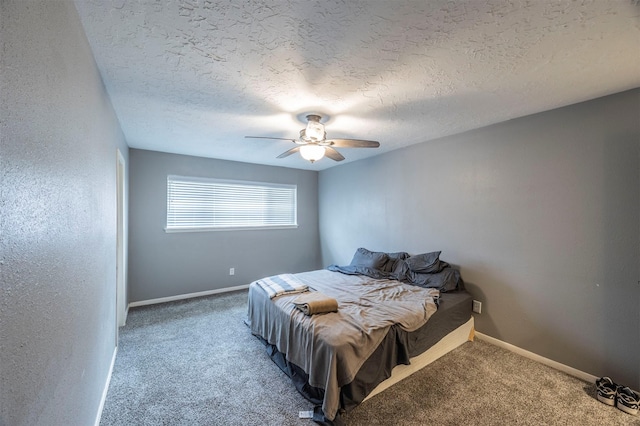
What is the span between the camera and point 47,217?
922 millimetres

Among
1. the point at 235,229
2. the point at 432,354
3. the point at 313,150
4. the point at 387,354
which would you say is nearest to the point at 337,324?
the point at 387,354

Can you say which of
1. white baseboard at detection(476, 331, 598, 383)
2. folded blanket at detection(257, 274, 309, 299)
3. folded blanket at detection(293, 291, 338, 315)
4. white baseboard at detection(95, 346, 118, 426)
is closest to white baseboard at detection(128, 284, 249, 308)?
white baseboard at detection(95, 346, 118, 426)

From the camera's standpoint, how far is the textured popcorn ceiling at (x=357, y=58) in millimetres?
1254

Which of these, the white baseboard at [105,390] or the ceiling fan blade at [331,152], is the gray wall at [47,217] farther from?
→ the ceiling fan blade at [331,152]

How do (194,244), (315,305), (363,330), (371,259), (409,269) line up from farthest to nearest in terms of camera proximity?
(194,244) → (371,259) → (409,269) → (315,305) → (363,330)

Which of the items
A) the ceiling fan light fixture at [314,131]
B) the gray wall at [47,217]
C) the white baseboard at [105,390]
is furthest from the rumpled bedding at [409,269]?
the gray wall at [47,217]

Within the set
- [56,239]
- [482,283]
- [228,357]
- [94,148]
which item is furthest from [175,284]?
[482,283]

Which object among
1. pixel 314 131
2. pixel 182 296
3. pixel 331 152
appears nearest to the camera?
pixel 314 131

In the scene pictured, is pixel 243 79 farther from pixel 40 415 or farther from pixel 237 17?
pixel 40 415

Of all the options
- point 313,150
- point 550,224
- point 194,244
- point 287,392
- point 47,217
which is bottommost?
point 287,392

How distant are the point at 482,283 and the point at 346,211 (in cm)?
248

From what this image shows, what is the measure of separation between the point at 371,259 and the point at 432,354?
1.49m

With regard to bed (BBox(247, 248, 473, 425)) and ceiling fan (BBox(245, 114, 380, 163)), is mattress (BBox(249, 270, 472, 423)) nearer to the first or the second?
bed (BBox(247, 248, 473, 425))

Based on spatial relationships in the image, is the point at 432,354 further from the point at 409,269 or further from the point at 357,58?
the point at 357,58
